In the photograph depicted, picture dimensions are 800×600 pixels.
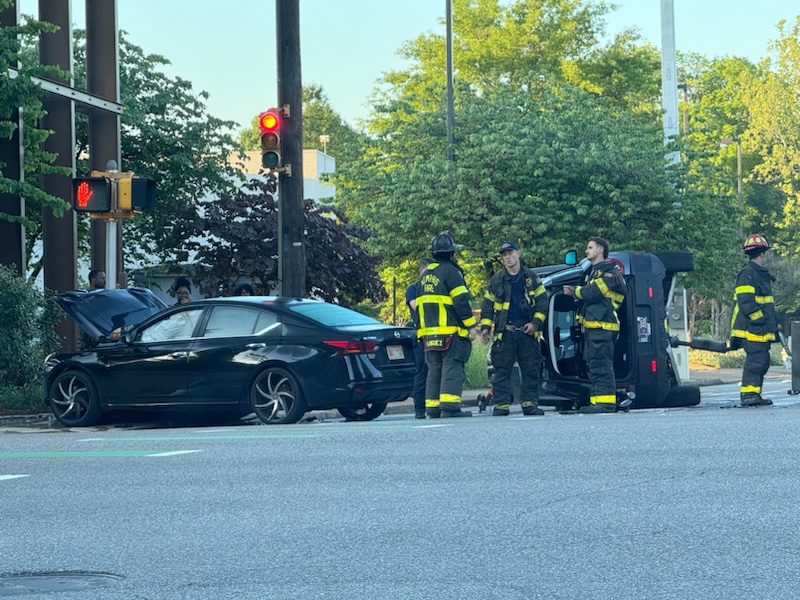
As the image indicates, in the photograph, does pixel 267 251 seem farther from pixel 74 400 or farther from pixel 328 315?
pixel 328 315

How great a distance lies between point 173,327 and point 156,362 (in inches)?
16.6

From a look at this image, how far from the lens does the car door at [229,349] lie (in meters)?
14.9

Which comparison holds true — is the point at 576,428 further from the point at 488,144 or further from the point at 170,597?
the point at 488,144

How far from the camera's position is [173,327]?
15500mm

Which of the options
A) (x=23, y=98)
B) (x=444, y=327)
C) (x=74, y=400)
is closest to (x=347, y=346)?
(x=444, y=327)

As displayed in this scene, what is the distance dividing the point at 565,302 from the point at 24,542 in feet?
31.4

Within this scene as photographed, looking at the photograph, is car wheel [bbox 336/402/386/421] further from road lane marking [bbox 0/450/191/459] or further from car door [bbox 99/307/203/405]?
road lane marking [bbox 0/450/191/459]

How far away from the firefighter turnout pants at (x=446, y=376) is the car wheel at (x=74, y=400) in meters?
3.80

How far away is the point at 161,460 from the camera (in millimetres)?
10242

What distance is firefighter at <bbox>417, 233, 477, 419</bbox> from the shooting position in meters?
14.2

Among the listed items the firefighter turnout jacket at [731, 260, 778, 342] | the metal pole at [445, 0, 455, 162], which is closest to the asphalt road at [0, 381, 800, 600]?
the firefighter turnout jacket at [731, 260, 778, 342]

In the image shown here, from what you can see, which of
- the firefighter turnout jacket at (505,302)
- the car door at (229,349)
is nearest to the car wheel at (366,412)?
the car door at (229,349)

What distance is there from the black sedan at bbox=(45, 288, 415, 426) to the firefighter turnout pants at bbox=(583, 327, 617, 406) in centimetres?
195

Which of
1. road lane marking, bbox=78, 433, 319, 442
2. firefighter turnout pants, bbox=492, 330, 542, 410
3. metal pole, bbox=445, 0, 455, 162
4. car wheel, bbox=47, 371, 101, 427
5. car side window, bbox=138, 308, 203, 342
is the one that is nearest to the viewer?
road lane marking, bbox=78, 433, 319, 442
